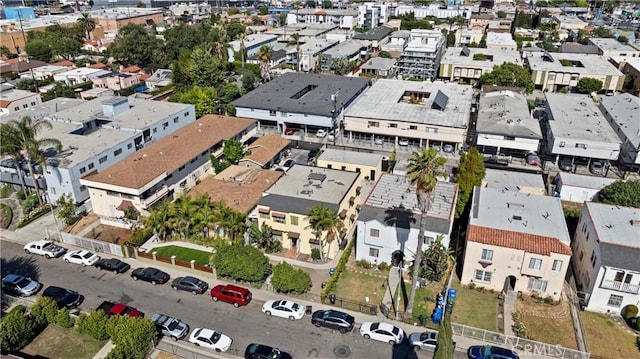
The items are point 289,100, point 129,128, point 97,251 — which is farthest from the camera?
point 289,100

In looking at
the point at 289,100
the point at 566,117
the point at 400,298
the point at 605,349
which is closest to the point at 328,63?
the point at 289,100

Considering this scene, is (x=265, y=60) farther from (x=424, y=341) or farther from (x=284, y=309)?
(x=424, y=341)

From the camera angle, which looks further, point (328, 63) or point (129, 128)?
point (328, 63)

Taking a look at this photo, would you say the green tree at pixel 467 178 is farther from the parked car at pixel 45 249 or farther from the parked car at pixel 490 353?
the parked car at pixel 45 249

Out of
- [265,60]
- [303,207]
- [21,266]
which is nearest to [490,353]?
[303,207]

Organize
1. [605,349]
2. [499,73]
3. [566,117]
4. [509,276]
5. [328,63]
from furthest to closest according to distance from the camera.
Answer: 1. [328,63]
2. [499,73]
3. [566,117]
4. [509,276]
5. [605,349]

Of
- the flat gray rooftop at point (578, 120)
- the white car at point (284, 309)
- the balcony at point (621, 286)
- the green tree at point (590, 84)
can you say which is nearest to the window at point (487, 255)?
the balcony at point (621, 286)

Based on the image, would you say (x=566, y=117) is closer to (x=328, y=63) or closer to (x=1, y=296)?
(x=328, y=63)
